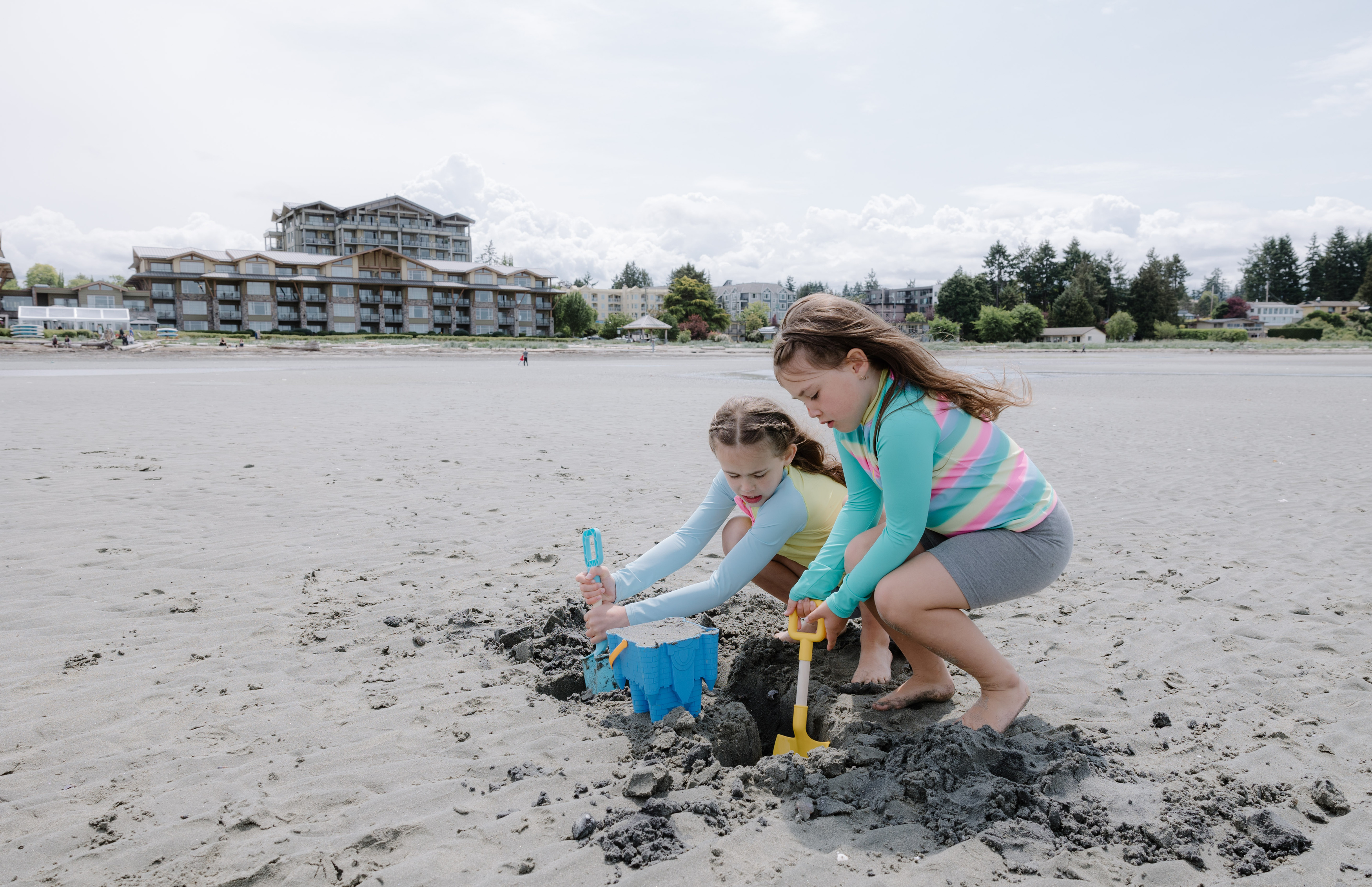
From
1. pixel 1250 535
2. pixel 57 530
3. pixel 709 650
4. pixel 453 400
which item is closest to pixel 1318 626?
pixel 1250 535

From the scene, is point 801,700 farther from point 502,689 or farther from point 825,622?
point 502,689

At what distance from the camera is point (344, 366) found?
2869 cm

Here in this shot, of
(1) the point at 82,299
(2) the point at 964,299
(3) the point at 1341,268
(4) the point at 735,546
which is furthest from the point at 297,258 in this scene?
(3) the point at 1341,268

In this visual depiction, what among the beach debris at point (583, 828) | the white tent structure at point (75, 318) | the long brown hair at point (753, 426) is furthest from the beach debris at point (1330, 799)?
the white tent structure at point (75, 318)

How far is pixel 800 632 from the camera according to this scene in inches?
109

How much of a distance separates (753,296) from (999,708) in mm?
149702

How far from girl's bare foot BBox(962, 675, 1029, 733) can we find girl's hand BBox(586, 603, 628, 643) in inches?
48.0

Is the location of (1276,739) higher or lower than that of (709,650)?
lower

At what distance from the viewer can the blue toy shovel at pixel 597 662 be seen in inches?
119

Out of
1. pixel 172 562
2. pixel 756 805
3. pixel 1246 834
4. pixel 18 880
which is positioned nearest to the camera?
pixel 18 880

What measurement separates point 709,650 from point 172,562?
3.37m

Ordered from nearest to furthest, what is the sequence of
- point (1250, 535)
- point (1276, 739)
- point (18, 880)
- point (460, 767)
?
point (18, 880), point (460, 767), point (1276, 739), point (1250, 535)

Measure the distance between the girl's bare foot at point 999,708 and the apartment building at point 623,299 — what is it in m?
148

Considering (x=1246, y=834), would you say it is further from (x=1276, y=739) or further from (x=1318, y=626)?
(x=1318, y=626)
